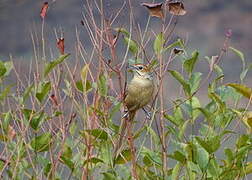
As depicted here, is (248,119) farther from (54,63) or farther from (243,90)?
(54,63)

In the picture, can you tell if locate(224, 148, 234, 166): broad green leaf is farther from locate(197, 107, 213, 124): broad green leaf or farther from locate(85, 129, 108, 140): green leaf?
locate(85, 129, 108, 140): green leaf

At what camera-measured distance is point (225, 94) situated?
206cm

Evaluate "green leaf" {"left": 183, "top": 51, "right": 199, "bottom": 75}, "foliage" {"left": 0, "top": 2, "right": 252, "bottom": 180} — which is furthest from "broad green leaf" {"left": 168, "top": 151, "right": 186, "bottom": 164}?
"green leaf" {"left": 183, "top": 51, "right": 199, "bottom": 75}

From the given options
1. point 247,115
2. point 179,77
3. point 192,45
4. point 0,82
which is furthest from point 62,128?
point 192,45

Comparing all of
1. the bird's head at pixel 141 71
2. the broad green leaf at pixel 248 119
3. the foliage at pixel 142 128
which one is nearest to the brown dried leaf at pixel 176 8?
the foliage at pixel 142 128

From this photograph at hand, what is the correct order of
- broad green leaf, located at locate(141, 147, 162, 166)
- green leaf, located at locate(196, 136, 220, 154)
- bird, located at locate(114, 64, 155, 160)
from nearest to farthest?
green leaf, located at locate(196, 136, 220, 154)
broad green leaf, located at locate(141, 147, 162, 166)
bird, located at locate(114, 64, 155, 160)

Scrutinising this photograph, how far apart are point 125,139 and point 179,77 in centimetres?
28

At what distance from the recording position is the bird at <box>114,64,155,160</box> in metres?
2.37

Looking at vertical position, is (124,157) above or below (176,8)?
below

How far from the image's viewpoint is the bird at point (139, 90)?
2.37 meters

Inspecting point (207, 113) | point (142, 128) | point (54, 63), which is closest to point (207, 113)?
point (207, 113)

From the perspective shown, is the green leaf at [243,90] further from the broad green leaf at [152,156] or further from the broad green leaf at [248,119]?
the broad green leaf at [152,156]

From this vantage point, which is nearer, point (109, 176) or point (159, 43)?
point (109, 176)

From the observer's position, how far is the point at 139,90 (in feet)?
8.06
